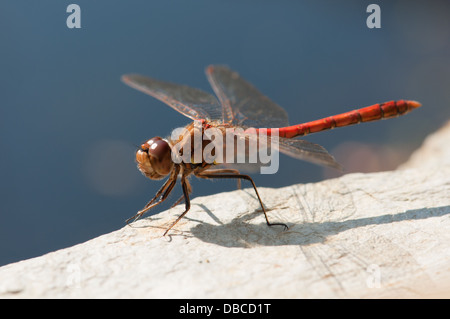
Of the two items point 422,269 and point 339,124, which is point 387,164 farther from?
point 422,269

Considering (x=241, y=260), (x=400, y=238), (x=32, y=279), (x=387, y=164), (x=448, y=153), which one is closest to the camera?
(x=32, y=279)

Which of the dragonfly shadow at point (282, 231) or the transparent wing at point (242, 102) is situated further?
the transparent wing at point (242, 102)

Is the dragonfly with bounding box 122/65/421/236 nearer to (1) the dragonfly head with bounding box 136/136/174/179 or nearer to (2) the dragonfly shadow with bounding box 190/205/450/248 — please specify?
(1) the dragonfly head with bounding box 136/136/174/179

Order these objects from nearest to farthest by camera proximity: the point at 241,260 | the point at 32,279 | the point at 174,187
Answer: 1. the point at 32,279
2. the point at 241,260
3. the point at 174,187

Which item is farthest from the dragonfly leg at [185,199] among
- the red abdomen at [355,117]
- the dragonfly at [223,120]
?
the red abdomen at [355,117]

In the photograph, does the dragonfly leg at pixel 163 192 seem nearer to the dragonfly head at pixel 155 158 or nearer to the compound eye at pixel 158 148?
the dragonfly head at pixel 155 158
